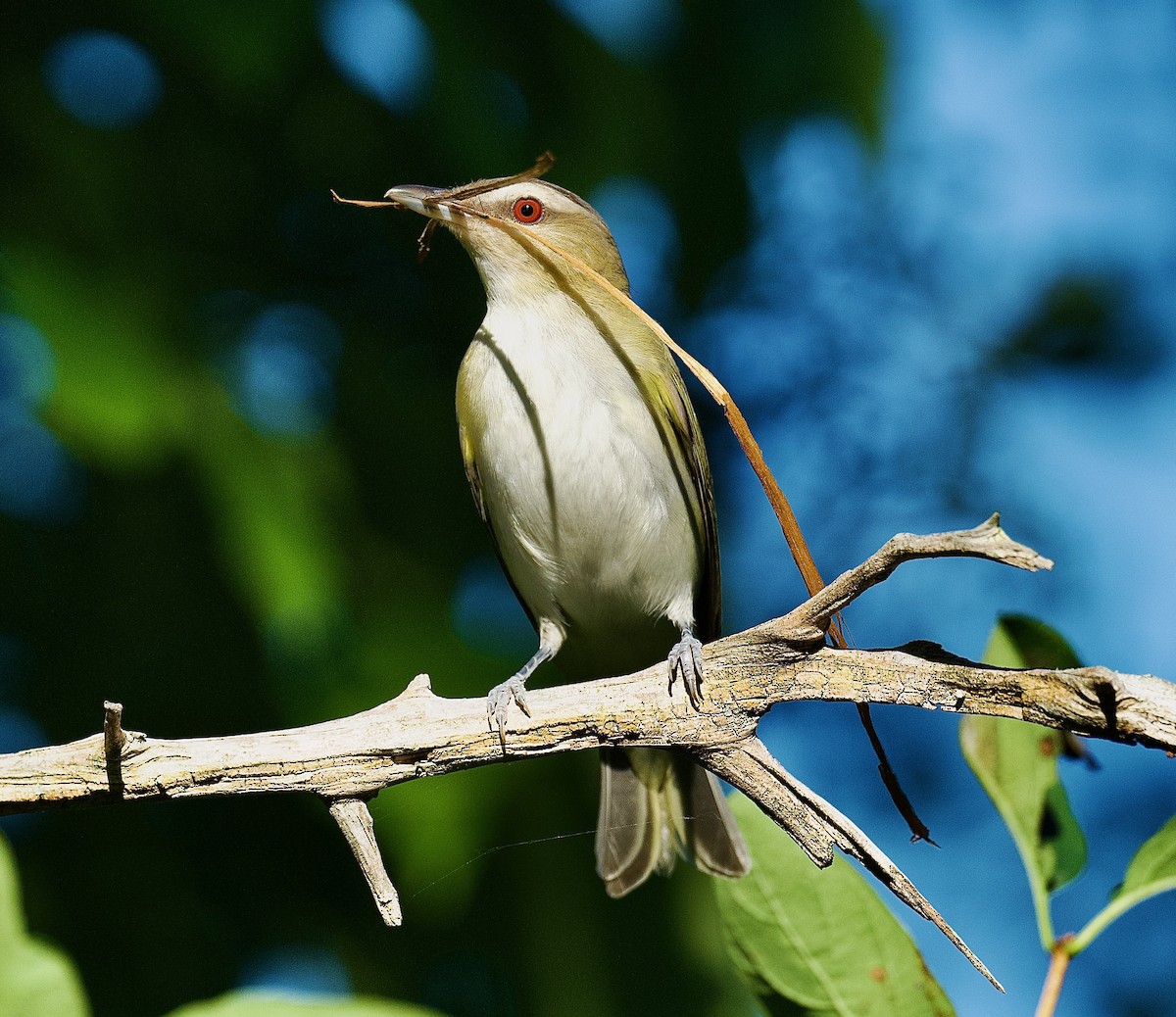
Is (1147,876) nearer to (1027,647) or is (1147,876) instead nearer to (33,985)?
(1027,647)

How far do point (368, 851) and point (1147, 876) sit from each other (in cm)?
110

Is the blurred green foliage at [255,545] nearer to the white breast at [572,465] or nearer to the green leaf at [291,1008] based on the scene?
the white breast at [572,465]

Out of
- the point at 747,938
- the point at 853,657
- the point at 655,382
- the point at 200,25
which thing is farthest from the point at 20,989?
the point at 200,25

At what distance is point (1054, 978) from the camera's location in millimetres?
1431

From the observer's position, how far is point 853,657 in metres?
1.64

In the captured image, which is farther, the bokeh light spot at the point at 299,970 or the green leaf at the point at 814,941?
the bokeh light spot at the point at 299,970

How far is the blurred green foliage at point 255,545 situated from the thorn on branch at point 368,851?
787 millimetres

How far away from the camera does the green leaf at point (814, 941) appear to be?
4.89 feet

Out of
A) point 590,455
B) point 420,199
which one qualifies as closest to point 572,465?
point 590,455

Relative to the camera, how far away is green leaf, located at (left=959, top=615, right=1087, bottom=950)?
1579 millimetres

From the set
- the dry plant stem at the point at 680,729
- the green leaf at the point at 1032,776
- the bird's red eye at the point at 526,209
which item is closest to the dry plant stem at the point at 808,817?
the dry plant stem at the point at 680,729

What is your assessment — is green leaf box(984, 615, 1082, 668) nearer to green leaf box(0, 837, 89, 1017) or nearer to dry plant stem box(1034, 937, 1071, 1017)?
dry plant stem box(1034, 937, 1071, 1017)

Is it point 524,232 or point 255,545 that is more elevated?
point 524,232

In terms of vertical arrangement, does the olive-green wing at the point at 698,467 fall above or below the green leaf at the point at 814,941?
above
